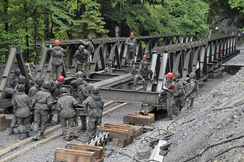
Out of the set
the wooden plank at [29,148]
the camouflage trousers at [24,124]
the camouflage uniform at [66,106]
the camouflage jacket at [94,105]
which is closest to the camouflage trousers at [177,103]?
the camouflage jacket at [94,105]

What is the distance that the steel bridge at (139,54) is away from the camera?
11984 millimetres

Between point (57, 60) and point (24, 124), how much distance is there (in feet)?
13.2

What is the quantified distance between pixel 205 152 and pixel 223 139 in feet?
1.08

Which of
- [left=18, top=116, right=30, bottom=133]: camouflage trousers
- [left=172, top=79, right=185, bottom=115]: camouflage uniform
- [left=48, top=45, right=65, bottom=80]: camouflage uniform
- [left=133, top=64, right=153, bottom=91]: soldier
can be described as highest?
[left=48, top=45, right=65, bottom=80]: camouflage uniform

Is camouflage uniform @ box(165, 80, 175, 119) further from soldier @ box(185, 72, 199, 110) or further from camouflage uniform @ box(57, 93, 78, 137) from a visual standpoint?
camouflage uniform @ box(57, 93, 78, 137)

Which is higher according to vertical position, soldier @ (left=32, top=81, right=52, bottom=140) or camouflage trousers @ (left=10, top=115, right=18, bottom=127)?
soldier @ (left=32, top=81, right=52, bottom=140)

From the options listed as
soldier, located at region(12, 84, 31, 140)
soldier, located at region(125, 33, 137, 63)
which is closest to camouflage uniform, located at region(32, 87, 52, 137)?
soldier, located at region(12, 84, 31, 140)

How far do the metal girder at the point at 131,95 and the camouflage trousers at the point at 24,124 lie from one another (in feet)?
10.9

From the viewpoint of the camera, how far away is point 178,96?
12164 mm

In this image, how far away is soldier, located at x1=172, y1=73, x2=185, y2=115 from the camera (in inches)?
475

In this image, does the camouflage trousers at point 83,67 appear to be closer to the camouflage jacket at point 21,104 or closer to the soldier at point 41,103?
the soldier at point 41,103

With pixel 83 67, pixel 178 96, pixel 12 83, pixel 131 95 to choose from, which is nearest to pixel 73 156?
pixel 131 95

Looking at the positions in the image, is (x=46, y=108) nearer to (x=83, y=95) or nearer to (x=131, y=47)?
(x=83, y=95)

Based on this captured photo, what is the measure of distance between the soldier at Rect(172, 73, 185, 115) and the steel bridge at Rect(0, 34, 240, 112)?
1.88 feet
